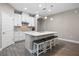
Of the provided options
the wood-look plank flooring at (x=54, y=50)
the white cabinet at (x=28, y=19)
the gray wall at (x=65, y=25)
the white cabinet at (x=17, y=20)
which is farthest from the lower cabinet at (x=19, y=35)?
the gray wall at (x=65, y=25)

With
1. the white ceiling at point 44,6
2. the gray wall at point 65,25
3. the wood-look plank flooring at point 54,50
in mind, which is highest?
the white ceiling at point 44,6

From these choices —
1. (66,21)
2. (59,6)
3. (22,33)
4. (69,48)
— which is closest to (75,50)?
(69,48)

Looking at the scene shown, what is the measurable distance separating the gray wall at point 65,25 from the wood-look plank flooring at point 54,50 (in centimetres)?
22

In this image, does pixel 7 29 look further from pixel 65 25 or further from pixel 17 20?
pixel 65 25

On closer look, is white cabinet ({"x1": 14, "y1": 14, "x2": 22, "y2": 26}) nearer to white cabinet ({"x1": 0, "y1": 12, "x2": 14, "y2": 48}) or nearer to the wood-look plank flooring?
white cabinet ({"x1": 0, "y1": 12, "x2": 14, "y2": 48})

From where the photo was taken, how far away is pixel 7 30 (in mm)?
2082

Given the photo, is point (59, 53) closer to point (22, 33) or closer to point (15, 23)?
point (22, 33)

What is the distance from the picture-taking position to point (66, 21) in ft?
6.76

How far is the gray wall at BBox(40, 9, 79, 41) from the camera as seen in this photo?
1.99 metres

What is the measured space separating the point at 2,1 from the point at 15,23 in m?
0.64

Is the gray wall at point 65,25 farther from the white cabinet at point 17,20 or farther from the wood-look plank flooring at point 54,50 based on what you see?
the white cabinet at point 17,20

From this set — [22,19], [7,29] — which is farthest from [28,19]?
[7,29]

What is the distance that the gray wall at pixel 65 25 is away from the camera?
6.54 feet

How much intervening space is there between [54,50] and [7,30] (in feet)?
4.94
